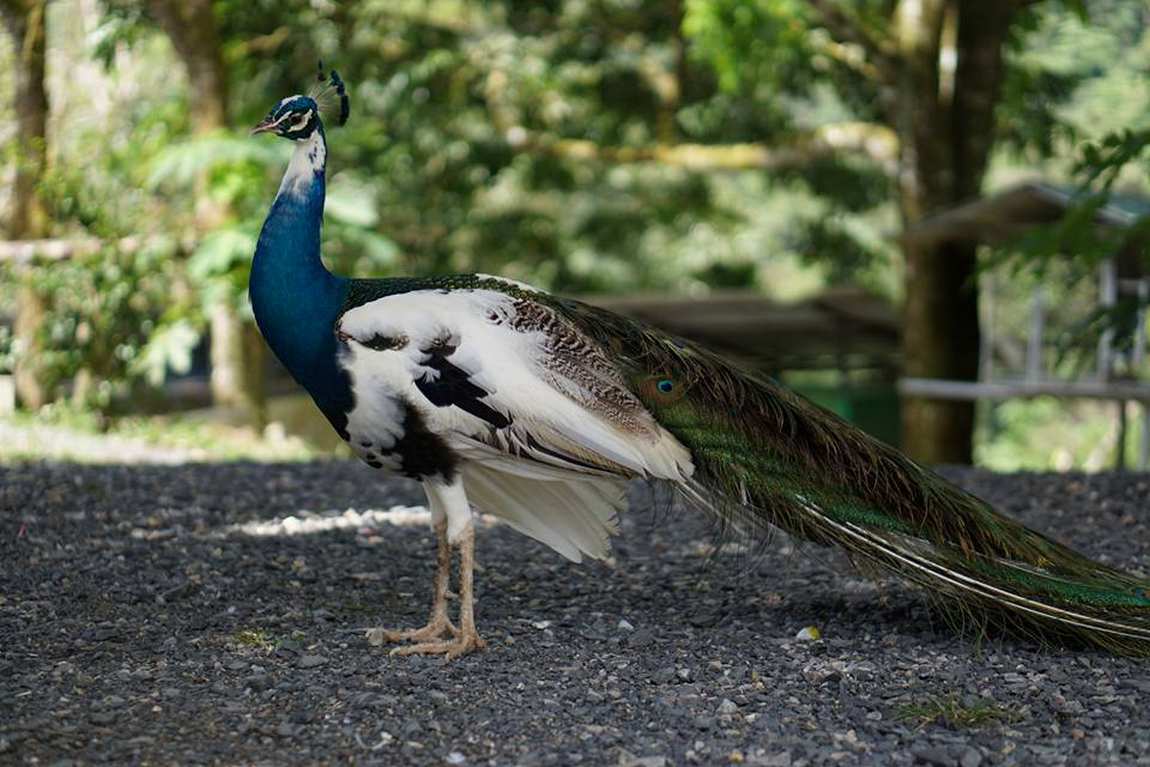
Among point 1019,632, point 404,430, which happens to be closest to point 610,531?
point 404,430

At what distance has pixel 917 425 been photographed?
11.5m

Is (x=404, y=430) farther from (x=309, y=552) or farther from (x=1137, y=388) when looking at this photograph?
(x=1137, y=388)

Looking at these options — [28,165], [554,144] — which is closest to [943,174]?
[554,144]

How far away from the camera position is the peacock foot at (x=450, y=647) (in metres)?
4.11

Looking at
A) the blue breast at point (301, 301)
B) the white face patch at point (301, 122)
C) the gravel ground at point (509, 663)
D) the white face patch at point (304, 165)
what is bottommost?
the gravel ground at point (509, 663)

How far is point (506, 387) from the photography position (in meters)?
4.09

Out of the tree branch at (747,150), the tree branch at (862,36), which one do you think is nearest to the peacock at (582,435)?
the tree branch at (862,36)

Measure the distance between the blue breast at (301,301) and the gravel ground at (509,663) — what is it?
769 mm

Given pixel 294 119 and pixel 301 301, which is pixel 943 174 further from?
pixel 301 301

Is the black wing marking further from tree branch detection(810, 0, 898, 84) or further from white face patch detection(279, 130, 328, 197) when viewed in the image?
tree branch detection(810, 0, 898, 84)

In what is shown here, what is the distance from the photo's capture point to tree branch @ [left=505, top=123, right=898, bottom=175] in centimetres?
1258

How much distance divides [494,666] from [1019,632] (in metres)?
1.58

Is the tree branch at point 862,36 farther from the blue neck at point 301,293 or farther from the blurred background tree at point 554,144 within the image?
the blue neck at point 301,293

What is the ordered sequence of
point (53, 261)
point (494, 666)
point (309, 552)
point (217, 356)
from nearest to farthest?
1. point (494, 666)
2. point (309, 552)
3. point (53, 261)
4. point (217, 356)
